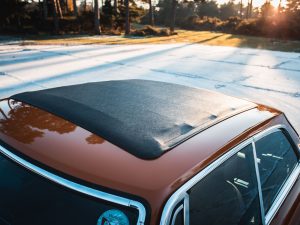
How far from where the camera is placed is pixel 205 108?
7.93ft

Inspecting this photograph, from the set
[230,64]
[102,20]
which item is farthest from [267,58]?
[102,20]

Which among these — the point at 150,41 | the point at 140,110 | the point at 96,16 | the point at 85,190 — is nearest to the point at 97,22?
the point at 96,16

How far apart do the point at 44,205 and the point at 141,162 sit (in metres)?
0.54

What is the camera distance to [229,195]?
1874 mm

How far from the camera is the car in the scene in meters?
1.47

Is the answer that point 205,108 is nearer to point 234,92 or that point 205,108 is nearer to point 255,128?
point 255,128

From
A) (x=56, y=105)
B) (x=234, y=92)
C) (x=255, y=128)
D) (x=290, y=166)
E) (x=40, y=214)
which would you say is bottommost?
(x=234, y=92)

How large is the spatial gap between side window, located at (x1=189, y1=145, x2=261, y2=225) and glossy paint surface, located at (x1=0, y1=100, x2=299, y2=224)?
103 mm

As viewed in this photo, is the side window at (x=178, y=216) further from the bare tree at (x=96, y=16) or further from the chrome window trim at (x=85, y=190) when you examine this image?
the bare tree at (x=96, y=16)

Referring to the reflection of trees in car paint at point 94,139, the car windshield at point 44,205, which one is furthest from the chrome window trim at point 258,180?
the reflection of trees in car paint at point 94,139

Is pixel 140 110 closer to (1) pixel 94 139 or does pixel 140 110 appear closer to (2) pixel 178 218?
(1) pixel 94 139

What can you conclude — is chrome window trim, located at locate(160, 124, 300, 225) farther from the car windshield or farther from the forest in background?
the forest in background

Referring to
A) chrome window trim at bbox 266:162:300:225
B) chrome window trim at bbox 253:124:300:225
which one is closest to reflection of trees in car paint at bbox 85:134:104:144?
chrome window trim at bbox 253:124:300:225

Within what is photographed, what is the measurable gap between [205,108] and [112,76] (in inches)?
334
